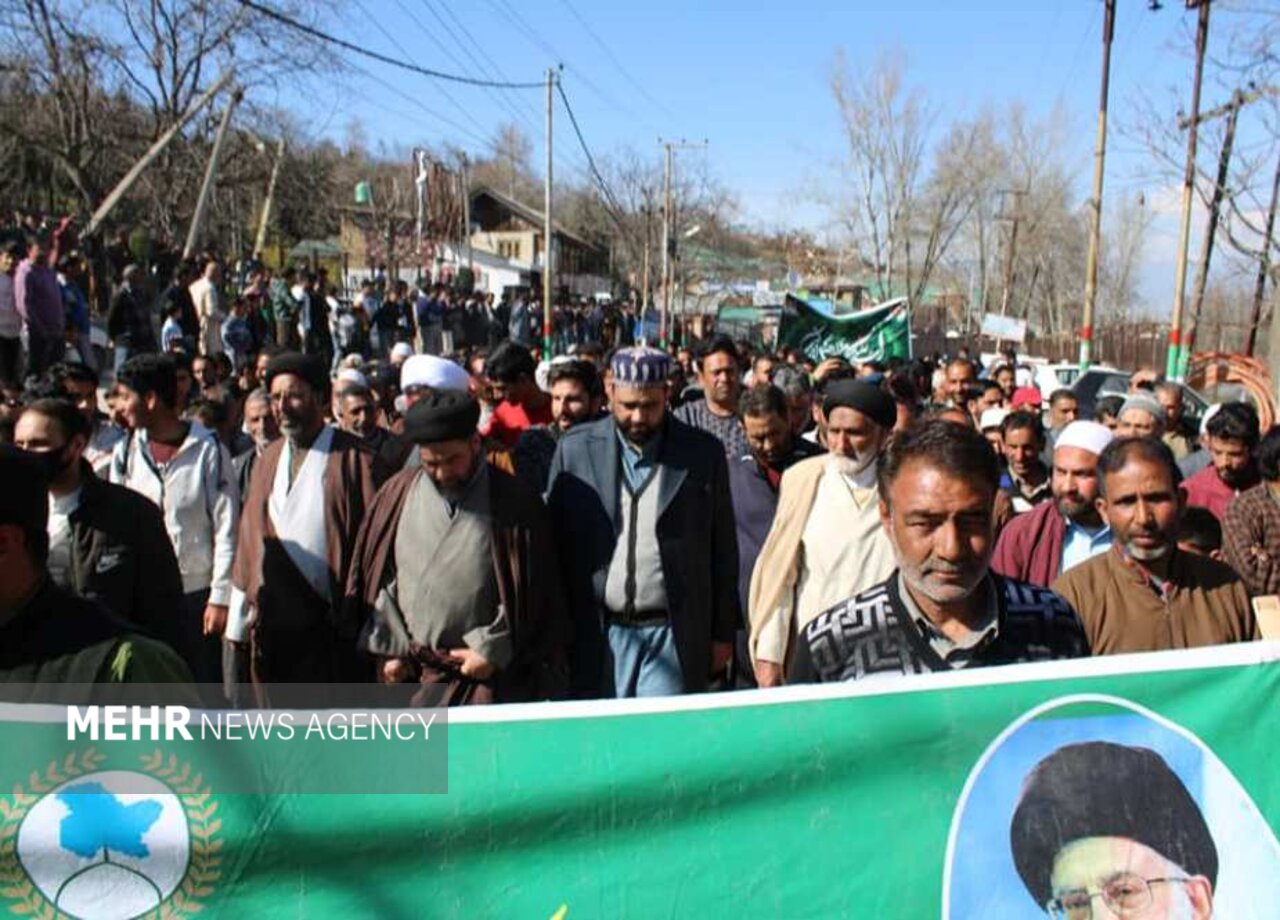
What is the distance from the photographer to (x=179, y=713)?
7.70 feet

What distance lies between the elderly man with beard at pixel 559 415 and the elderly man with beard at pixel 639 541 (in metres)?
0.75

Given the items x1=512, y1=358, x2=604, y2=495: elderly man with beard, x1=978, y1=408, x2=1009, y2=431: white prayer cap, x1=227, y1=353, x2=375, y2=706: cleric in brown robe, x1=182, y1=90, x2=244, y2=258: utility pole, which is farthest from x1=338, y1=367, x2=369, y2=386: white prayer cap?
x1=182, y1=90, x2=244, y2=258: utility pole

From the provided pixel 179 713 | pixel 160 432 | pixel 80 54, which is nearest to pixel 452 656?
pixel 179 713

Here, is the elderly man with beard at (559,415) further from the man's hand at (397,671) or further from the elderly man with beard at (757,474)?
the man's hand at (397,671)

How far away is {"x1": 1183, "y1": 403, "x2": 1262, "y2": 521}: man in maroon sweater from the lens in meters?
5.43

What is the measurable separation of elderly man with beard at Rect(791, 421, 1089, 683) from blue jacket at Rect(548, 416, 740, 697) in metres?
1.45

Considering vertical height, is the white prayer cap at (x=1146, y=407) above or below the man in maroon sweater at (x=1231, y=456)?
above

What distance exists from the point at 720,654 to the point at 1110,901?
194cm

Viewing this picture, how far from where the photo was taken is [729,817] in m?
2.41

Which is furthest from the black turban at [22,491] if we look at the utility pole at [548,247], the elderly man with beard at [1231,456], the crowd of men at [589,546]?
the utility pole at [548,247]

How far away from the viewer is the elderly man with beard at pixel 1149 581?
3.09 metres

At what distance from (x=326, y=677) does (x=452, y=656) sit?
961mm

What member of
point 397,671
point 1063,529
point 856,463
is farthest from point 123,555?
point 1063,529

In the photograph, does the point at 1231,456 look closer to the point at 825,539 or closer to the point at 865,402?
the point at 865,402
